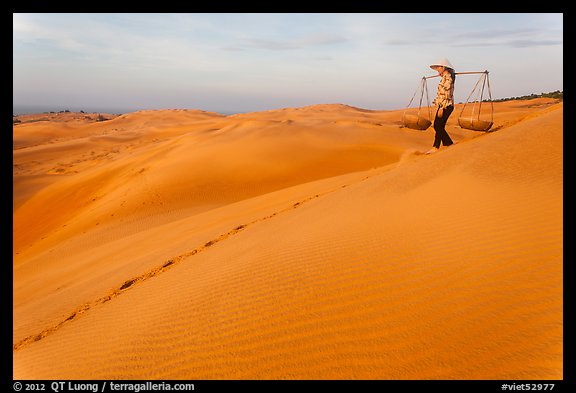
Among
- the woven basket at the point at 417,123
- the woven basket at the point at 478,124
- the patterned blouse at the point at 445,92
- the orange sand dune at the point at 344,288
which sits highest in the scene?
the patterned blouse at the point at 445,92

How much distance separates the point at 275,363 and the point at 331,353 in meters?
0.41

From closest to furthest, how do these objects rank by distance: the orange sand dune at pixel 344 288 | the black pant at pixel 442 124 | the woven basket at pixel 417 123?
the orange sand dune at pixel 344 288 → the black pant at pixel 442 124 → the woven basket at pixel 417 123

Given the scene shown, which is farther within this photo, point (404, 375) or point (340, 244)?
point (340, 244)

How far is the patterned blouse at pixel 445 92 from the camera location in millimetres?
8523

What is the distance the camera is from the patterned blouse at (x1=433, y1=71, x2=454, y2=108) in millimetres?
8523

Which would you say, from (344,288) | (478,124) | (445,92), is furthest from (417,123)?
(344,288)

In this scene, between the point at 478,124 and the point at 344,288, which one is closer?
the point at 344,288

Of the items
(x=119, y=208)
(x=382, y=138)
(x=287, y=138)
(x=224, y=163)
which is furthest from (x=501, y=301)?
(x=382, y=138)

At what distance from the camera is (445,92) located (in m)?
8.70

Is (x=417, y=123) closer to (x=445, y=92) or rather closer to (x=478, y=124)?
(x=445, y=92)

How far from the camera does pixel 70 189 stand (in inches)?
659

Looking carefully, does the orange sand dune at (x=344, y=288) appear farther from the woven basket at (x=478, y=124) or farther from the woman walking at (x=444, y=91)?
the woman walking at (x=444, y=91)

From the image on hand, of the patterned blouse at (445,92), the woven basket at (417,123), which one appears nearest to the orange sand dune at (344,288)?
the patterned blouse at (445,92)
